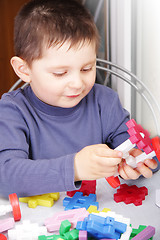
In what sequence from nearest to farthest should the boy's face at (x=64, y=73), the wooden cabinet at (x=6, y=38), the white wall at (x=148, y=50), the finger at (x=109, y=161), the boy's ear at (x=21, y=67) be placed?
1. the finger at (x=109, y=161)
2. the boy's face at (x=64, y=73)
3. the boy's ear at (x=21, y=67)
4. the white wall at (x=148, y=50)
5. the wooden cabinet at (x=6, y=38)

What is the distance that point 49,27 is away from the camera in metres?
0.73

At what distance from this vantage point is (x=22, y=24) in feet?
2.56

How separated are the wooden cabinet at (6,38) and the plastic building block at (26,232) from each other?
1896mm

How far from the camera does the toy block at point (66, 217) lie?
538 mm

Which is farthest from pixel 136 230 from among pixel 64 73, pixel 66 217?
pixel 64 73

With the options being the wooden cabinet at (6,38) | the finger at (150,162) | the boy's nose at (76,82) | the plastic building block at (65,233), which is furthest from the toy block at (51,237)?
the wooden cabinet at (6,38)

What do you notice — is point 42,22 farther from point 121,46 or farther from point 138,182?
point 121,46

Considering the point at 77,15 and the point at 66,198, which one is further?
the point at 77,15

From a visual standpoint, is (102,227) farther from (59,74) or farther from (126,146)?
(59,74)

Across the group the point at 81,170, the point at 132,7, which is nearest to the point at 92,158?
the point at 81,170

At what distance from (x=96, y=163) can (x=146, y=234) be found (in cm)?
17

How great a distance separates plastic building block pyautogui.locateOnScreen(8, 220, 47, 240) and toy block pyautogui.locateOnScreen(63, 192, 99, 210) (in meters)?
0.08

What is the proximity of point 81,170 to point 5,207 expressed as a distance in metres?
0.16

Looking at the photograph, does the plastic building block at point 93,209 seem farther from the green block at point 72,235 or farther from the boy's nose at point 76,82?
the boy's nose at point 76,82
